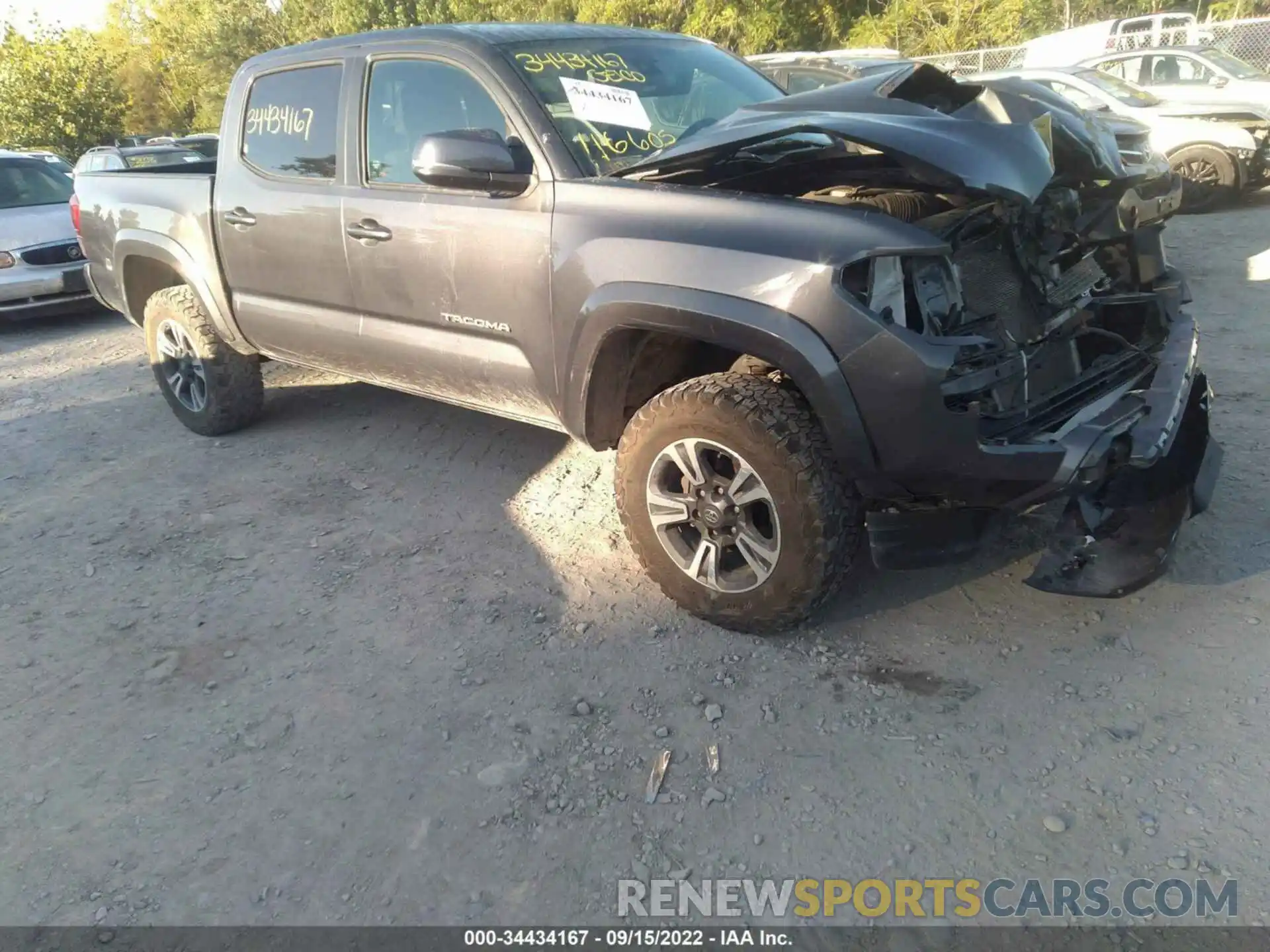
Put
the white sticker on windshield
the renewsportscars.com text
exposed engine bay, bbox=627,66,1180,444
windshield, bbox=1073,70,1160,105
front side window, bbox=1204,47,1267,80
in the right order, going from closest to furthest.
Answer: the renewsportscars.com text → exposed engine bay, bbox=627,66,1180,444 → the white sticker on windshield → windshield, bbox=1073,70,1160,105 → front side window, bbox=1204,47,1267,80

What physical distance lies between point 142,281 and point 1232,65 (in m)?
11.6

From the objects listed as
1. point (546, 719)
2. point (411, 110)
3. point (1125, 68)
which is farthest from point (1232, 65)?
point (546, 719)

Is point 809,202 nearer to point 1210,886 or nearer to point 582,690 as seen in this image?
point 582,690

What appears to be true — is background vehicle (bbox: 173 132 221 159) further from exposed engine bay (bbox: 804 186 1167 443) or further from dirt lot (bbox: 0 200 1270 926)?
exposed engine bay (bbox: 804 186 1167 443)

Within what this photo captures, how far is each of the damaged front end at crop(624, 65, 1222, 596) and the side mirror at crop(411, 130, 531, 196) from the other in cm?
45

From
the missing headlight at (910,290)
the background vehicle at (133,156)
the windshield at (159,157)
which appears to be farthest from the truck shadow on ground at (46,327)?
the missing headlight at (910,290)

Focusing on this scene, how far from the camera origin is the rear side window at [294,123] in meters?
4.09

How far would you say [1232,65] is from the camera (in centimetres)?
1057

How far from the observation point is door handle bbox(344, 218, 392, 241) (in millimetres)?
3775

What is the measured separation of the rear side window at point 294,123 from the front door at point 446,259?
10.7 inches

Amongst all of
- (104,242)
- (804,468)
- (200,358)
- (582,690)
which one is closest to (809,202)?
(804,468)

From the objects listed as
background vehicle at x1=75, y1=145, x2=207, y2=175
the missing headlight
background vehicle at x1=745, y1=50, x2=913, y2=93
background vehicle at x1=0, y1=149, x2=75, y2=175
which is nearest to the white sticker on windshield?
the missing headlight

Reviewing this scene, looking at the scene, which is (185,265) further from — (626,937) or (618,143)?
(626,937)

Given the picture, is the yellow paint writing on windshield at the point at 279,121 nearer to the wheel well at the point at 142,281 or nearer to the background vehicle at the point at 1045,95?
the wheel well at the point at 142,281
